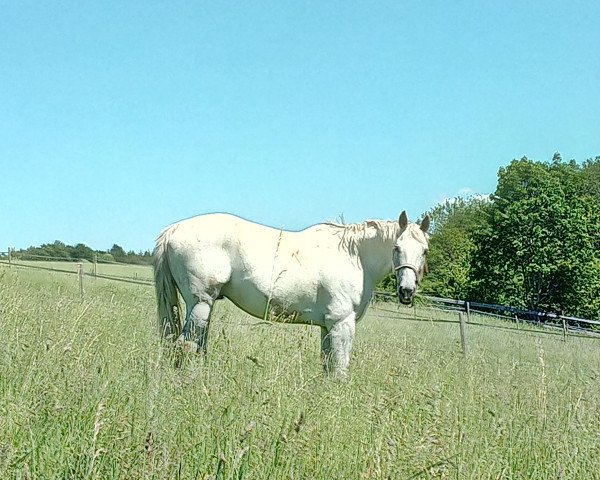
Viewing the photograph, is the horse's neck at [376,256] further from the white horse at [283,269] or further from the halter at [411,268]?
the halter at [411,268]

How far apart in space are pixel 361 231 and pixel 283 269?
95 centimetres

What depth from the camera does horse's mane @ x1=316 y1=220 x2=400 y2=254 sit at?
6637mm

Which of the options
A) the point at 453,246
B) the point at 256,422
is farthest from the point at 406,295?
the point at 453,246

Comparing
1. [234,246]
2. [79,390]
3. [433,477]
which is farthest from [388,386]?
[234,246]

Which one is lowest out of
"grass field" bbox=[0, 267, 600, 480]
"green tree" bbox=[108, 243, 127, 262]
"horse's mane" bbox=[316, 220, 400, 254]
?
"grass field" bbox=[0, 267, 600, 480]

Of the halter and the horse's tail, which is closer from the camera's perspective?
the horse's tail

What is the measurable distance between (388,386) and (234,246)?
2.46 m

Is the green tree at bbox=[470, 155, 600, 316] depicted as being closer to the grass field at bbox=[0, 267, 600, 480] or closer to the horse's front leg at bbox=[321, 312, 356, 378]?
the horse's front leg at bbox=[321, 312, 356, 378]

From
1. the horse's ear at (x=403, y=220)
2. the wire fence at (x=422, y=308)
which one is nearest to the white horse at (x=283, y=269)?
the horse's ear at (x=403, y=220)

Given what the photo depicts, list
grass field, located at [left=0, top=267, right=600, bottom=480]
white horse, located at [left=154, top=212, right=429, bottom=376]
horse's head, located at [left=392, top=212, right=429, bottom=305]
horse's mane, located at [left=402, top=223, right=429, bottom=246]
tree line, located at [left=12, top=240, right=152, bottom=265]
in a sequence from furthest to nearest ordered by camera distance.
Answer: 1. tree line, located at [left=12, top=240, right=152, bottom=265]
2. horse's mane, located at [left=402, top=223, right=429, bottom=246]
3. horse's head, located at [left=392, top=212, right=429, bottom=305]
4. white horse, located at [left=154, top=212, right=429, bottom=376]
5. grass field, located at [left=0, top=267, right=600, bottom=480]

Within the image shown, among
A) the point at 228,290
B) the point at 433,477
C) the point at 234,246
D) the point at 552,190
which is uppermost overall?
the point at 552,190

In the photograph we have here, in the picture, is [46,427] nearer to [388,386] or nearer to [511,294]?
[388,386]

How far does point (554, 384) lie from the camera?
4773 mm

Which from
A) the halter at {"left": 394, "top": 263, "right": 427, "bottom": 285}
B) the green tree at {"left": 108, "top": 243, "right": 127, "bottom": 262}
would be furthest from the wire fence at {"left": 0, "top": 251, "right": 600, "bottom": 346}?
the halter at {"left": 394, "top": 263, "right": 427, "bottom": 285}
